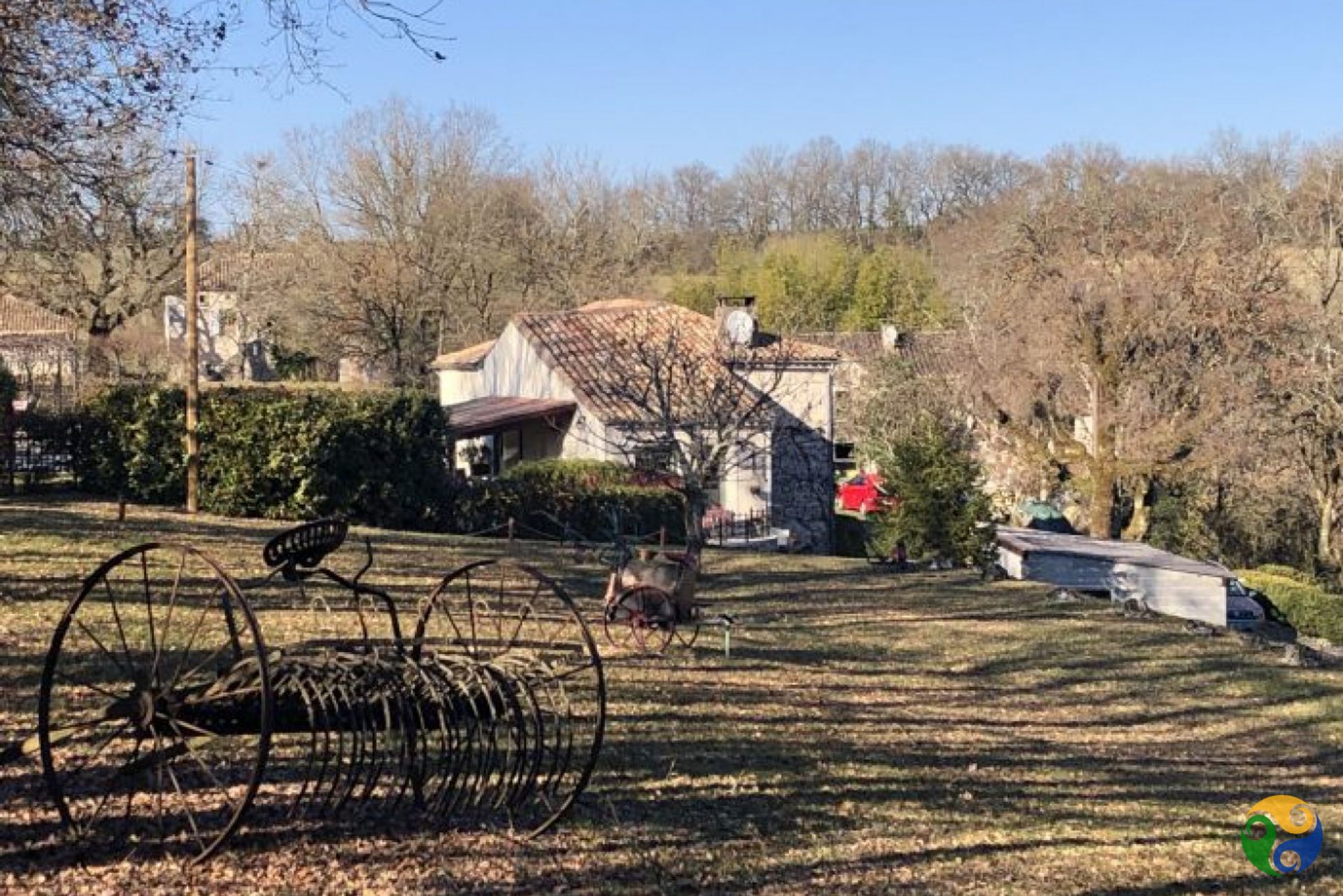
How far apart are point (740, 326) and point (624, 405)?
10.1 ft

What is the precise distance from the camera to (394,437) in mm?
19891

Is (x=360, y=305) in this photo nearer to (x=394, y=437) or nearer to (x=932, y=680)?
(x=394, y=437)

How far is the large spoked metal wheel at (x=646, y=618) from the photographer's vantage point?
1093 centimetres

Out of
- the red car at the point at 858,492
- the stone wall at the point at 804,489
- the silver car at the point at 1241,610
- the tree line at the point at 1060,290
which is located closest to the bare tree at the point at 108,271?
the tree line at the point at 1060,290

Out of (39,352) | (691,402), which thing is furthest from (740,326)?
(39,352)

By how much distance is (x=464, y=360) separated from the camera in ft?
117

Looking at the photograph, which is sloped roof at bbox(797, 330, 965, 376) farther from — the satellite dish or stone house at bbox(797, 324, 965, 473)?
the satellite dish

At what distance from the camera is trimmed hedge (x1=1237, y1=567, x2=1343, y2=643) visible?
26078mm

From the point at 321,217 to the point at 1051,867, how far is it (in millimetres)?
40224

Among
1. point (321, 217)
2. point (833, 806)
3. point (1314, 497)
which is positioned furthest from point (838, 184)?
point (833, 806)

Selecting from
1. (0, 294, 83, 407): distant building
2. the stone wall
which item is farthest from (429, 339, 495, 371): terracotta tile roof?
(0, 294, 83, 407): distant building

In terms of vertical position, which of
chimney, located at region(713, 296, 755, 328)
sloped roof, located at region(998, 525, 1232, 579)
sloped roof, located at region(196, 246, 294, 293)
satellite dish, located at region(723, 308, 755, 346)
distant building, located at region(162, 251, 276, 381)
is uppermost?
sloped roof, located at region(196, 246, 294, 293)

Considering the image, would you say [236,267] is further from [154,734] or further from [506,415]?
[154,734]

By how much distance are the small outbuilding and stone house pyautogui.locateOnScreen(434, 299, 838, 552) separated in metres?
5.44
